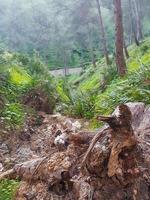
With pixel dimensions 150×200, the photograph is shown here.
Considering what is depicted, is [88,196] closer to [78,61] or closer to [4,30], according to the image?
[4,30]

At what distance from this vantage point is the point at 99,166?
15.0ft

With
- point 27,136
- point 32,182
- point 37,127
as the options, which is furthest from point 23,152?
point 32,182

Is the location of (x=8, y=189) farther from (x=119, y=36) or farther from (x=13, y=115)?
(x=119, y=36)

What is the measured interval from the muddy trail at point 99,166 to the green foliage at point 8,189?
104mm

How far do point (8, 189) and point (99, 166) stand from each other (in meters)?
1.82

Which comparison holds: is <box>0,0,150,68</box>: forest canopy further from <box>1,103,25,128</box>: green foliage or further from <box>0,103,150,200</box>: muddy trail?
<box>0,103,150,200</box>: muddy trail

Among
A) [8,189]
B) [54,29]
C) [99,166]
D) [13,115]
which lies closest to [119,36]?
[13,115]

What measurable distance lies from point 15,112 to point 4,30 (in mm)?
42818

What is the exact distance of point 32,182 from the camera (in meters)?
5.66

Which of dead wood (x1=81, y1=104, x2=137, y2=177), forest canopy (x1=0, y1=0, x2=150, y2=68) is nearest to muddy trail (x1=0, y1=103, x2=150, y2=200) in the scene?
dead wood (x1=81, y1=104, x2=137, y2=177)

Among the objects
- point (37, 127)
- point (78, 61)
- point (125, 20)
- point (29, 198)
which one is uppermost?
point (29, 198)

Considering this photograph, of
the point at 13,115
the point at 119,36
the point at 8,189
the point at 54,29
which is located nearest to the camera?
the point at 8,189

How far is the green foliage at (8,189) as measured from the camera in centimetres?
565

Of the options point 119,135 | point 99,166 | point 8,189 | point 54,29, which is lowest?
point 54,29
